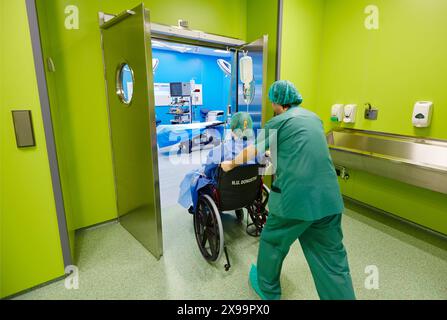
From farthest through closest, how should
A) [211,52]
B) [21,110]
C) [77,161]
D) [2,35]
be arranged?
[211,52], [77,161], [21,110], [2,35]

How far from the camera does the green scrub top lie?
1.41 metres

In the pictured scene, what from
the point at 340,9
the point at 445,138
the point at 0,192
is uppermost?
the point at 340,9

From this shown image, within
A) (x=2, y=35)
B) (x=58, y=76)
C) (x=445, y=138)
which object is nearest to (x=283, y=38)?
(x=445, y=138)

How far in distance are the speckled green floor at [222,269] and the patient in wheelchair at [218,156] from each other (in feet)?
1.56

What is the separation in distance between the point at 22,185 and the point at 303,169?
1.77m

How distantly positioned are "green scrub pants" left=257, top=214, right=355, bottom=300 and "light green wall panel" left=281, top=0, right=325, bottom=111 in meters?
2.08

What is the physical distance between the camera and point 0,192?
154cm

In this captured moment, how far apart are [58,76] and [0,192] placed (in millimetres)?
1114

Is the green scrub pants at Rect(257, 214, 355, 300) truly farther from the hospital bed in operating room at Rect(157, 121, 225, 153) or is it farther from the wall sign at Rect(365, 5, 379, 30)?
the hospital bed in operating room at Rect(157, 121, 225, 153)

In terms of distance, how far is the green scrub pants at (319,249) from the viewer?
144cm

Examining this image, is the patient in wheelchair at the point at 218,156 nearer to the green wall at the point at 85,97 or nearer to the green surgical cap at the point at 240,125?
the green surgical cap at the point at 240,125

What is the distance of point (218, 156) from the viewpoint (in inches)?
85.7

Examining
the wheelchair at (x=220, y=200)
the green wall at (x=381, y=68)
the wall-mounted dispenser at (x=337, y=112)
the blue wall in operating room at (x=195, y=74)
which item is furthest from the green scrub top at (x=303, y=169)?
the blue wall in operating room at (x=195, y=74)

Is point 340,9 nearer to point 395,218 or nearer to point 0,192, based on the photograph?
point 395,218
